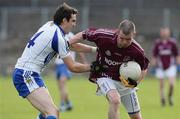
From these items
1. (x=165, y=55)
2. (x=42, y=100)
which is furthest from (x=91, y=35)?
(x=165, y=55)

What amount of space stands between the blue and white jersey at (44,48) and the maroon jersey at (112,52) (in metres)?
1.08

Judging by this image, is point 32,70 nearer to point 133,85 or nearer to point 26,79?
point 26,79

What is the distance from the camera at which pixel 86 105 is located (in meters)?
20.2

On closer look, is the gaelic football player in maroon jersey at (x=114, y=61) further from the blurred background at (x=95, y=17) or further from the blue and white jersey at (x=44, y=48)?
the blurred background at (x=95, y=17)

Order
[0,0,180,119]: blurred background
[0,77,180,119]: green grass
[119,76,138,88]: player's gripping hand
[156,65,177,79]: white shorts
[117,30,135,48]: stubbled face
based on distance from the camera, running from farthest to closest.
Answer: [0,0,180,119]: blurred background, [156,65,177,79]: white shorts, [0,77,180,119]: green grass, [119,76,138,88]: player's gripping hand, [117,30,135,48]: stubbled face

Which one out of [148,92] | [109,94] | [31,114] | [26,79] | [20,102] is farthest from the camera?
[148,92]

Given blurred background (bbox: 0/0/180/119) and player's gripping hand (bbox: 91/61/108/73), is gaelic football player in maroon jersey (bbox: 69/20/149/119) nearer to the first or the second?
player's gripping hand (bbox: 91/61/108/73)

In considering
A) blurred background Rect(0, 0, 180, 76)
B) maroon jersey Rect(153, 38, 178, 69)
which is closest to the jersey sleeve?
maroon jersey Rect(153, 38, 178, 69)

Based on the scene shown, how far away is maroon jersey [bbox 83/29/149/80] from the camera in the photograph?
1201cm

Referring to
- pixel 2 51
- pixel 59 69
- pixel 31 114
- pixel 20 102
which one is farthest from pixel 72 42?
pixel 2 51

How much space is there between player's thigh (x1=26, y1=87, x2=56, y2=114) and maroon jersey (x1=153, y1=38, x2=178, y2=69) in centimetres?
1036

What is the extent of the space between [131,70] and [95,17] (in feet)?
89.9

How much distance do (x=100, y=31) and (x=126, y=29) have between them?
78cm

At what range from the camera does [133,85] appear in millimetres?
11836
